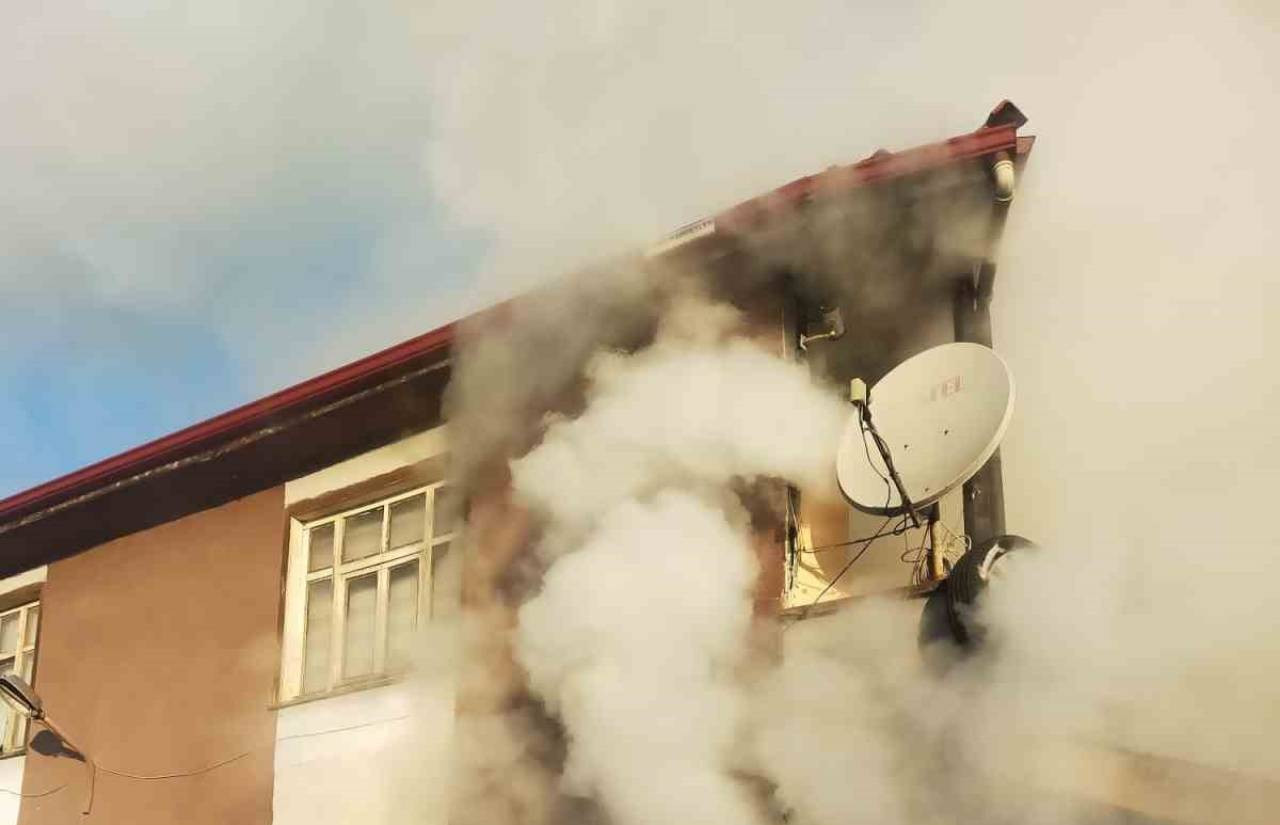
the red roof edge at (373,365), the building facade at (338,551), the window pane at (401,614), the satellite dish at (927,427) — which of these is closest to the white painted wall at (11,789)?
the building facade at (338,551)

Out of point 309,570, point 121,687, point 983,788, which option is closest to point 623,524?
point 983,788

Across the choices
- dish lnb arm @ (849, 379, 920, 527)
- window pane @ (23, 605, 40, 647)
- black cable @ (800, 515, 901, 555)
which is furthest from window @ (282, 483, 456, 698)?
dish lnb arm @ (849, 379, 920, 527)

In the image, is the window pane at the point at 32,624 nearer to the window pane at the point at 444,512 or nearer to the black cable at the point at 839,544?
the window pane at the point at 444,512

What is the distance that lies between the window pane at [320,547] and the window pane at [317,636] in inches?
4.5

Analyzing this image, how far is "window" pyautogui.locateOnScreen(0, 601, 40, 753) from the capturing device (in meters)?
10.0

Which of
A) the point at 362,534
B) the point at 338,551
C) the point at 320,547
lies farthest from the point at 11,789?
the point at 362,534

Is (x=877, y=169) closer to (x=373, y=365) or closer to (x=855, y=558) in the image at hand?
(x=855, y=558)

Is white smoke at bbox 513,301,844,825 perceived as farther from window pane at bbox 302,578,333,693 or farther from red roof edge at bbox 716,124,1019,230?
window pane at bbox 302,578,333,693

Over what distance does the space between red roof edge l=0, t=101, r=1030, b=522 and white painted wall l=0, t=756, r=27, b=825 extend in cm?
156

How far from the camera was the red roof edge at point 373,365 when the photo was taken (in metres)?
6.68

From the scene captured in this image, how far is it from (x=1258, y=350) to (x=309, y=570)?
17.2 ft

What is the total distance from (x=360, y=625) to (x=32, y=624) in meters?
3.19

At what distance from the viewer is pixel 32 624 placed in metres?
10.4

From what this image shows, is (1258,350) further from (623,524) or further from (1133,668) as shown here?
(623,524)
